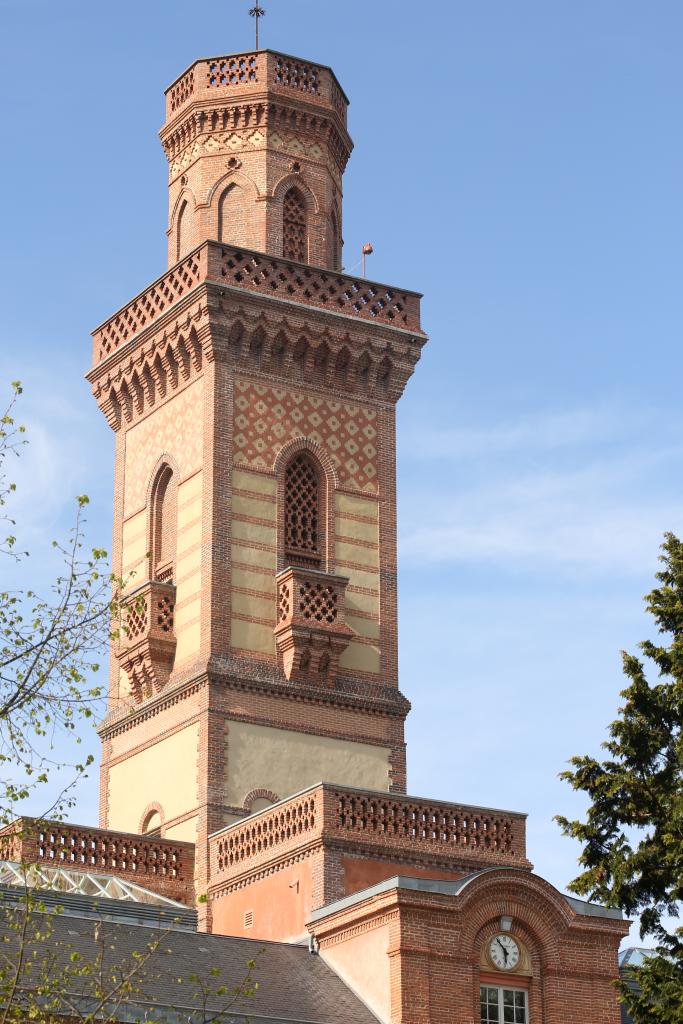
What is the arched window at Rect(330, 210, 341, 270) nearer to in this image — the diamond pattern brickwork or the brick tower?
the brick tower

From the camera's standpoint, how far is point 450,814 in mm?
37969

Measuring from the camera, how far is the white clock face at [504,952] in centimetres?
3344

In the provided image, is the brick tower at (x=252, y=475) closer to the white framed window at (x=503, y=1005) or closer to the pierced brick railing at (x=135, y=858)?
the pierced brick railing at (x=135, y=858)

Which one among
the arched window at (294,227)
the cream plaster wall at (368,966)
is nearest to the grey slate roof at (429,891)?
the cream plaster wall at (368,966)

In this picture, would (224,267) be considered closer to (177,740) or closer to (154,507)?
(154,507)

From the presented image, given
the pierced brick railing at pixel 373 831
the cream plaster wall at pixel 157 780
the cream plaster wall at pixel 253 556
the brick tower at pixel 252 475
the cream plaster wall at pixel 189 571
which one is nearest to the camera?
the pierced brick railing at pixel 373 831

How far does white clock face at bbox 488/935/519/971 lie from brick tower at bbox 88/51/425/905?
7657 mm

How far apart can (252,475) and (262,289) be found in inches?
156

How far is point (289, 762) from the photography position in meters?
41.3

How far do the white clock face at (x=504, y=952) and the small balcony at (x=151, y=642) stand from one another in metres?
11.3

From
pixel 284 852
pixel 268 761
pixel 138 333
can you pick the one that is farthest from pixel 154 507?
pixel 284 852

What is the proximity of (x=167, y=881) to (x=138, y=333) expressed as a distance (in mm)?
12134

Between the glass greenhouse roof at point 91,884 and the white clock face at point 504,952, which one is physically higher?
the glass greenhouse roof at point 91,884

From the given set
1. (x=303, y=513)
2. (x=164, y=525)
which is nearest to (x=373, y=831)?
(x=303, y=513)
